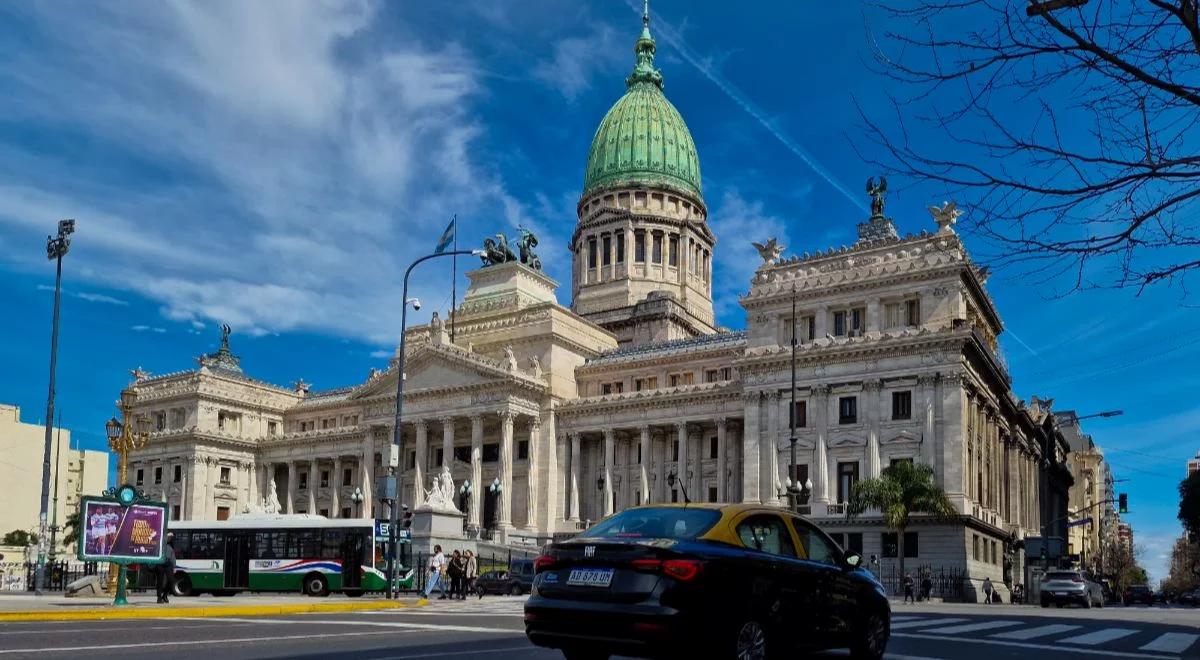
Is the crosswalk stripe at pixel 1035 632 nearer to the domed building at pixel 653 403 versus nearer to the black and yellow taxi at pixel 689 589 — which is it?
the black and yellow taxi at pixel 689 589

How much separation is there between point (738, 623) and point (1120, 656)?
8302 millimetres

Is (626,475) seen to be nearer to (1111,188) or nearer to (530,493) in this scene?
(530,493)

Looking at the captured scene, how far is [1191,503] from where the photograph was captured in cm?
9050

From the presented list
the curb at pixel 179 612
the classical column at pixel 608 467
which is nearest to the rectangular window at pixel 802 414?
the classical column at pixel 608 467

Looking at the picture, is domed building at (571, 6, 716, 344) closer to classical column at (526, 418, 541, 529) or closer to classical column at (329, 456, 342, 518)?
classical column at (526, 418, 541, 529)

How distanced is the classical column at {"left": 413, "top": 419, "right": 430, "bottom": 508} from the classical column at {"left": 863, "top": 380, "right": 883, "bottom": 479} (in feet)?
101

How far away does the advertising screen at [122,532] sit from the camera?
25781 mm

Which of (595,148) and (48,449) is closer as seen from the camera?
(48,449)

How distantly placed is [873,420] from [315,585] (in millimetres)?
30338

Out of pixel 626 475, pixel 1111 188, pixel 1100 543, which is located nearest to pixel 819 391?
pixel 626 475

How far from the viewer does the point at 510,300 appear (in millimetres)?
79562

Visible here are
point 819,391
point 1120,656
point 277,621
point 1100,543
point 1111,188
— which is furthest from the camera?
point 1100,543

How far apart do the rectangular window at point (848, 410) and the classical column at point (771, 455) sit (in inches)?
140

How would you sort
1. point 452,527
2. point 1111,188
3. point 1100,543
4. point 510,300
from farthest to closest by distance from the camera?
1. point 1100,543
2. point 510,300
3. point 452,527
4. point 1111,188
